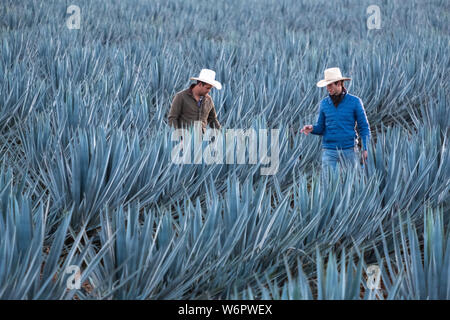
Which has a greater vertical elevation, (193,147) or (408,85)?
(408,85)

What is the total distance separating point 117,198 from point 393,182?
1117 mm

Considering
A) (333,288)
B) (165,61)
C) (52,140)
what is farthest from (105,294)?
(165,61)

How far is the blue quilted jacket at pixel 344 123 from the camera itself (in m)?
2.61

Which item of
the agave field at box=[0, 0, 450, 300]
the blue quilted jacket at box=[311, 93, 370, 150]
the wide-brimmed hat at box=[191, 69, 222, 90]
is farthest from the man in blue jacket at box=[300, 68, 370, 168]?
the wide-brimmed hat at box=[191, 69, 222, 90]

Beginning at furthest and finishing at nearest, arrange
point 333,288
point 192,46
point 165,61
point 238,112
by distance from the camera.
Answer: point 192,46 < point 165,61 < point 238,112 < point 333,288

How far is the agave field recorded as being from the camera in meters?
1.31

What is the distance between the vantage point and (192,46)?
234 inches

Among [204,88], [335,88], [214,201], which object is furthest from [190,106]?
[214,201]

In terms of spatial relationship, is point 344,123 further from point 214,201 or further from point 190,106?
point 214,201

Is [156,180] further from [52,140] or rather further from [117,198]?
[52,140]

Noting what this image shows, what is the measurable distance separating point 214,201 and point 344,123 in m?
1.26

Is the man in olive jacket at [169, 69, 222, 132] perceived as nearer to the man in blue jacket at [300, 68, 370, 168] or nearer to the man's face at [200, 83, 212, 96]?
the man's face at [200, 83, 212, 96]

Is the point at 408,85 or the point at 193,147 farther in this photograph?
the point at 408,85
